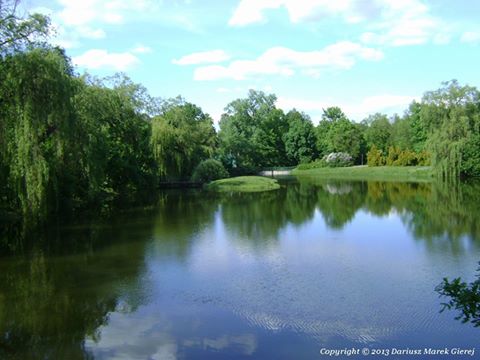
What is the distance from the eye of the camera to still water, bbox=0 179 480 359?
8.88 meters

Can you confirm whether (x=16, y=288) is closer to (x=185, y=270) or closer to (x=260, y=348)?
(x=185, y=270)

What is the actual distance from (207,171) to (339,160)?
28.4 m

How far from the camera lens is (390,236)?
1916cm

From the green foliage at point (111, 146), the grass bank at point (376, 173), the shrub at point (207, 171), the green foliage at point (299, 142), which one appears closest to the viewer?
the green foliage at point (111, 146)

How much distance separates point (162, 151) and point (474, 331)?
1348 inches

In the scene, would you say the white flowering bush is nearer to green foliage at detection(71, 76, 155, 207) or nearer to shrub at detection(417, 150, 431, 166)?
shrub at detection(417, 150, 431, 166)

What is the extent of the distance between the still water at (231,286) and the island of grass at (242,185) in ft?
63.7

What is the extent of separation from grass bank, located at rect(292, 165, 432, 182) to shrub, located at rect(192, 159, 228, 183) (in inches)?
676

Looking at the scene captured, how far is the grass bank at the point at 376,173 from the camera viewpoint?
5227 centimetres

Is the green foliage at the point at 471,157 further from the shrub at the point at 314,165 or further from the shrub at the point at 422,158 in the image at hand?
the shrub at the point at 314,165

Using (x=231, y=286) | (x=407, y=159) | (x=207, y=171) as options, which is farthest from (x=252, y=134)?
(x=231, y=286)


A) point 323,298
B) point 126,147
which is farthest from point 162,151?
point 323,298

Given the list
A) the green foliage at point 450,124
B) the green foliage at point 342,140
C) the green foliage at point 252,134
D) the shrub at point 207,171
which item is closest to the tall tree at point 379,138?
the green foliage at point 342,140

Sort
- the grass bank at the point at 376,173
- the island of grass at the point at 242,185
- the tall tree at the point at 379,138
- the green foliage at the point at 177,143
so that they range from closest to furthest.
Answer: the green foliage at the point at 177,143 → the island of grass at the point at 242,185 → the grass bank at the point at 376,173 → the tall tree at the point at 379,138
